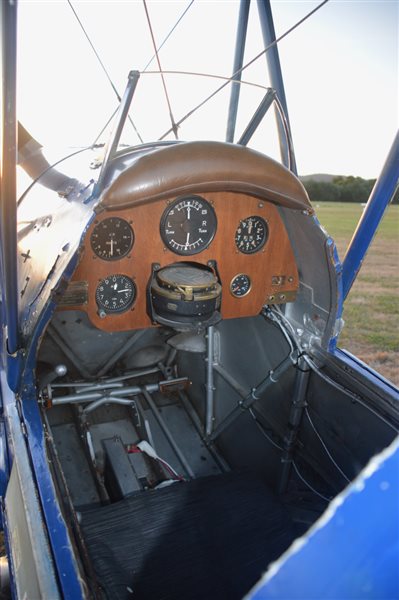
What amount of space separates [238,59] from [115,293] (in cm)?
203

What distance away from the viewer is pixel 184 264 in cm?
256

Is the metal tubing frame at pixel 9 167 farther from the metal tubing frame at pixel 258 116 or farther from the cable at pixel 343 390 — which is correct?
the cable at pixel 343 390

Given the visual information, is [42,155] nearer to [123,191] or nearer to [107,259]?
[107,259]

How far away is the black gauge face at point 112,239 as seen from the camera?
227 centimetres

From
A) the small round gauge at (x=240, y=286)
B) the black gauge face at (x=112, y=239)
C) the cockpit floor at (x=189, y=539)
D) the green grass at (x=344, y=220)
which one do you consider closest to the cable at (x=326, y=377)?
the small round gauge at (x=240, y=286)

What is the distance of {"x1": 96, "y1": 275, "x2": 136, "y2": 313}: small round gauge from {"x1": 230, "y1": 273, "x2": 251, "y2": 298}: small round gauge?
600mm

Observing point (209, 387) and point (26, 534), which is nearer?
point (26, 534)

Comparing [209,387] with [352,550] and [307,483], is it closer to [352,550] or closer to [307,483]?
[307,483]

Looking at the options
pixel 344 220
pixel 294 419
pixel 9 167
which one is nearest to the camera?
pixel 9 167

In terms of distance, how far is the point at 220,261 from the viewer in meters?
2.55

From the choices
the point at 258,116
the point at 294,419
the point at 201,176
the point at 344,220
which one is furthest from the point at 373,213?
the point at 344,220

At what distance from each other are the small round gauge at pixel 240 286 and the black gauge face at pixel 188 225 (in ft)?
1.06

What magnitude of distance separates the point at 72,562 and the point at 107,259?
1474mm

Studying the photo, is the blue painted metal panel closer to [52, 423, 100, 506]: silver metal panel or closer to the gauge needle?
the gauge needle
